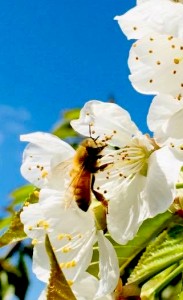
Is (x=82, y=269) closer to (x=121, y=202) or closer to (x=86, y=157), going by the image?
(x=121, y=202)

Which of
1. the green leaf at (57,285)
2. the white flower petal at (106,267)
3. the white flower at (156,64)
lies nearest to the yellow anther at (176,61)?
the white flower at (156,64)

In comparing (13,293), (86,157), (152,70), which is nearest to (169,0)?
(152,70)

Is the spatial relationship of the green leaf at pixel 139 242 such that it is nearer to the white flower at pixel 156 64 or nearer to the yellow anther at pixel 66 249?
the yellow anther at pixel 66 249

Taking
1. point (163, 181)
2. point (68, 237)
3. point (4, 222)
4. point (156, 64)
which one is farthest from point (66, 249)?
point (4, 222)

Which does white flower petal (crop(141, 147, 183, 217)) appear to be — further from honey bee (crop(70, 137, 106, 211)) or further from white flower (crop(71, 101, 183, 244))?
honey bee (crop(70, 137, 106, 211))

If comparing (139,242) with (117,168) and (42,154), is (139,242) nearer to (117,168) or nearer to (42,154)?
(117,168)
